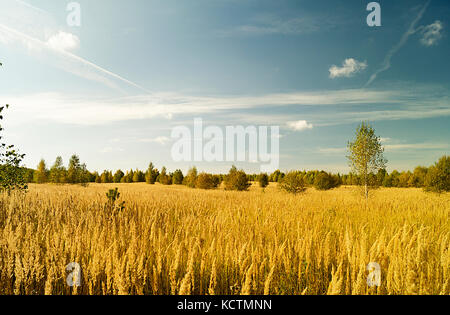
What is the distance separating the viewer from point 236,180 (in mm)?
34188

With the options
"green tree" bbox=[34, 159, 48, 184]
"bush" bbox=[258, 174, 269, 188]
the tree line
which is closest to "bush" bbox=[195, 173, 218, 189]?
the tree line

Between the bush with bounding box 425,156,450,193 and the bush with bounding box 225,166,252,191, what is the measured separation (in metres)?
19.9

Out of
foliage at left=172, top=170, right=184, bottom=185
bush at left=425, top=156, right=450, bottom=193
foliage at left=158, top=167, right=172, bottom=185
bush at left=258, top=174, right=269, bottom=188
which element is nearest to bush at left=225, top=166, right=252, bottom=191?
bush at left=258, top=174, right=269, bottom=188

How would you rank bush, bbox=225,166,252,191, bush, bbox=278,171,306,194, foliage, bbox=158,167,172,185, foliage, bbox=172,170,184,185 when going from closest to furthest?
bush, bbox=278,171,306,194 → bush, bbox=225,166,252,191 → foliage, bbox=172,170,184,185 → foliage, bbox=158,167,172,185

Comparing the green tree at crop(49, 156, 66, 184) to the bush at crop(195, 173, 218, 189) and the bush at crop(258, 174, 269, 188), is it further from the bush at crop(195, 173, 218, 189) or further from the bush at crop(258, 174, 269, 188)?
the bush at crop(258, 174, 269, 188)

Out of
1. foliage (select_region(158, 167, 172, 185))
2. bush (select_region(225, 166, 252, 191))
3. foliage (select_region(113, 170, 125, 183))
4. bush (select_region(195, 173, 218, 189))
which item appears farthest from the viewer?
foliage (select_region(113, 170, 125, 183))

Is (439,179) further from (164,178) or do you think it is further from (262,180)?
(164,178)

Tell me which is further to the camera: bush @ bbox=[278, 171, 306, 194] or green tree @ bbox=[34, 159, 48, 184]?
green tree @ bbox=[34, 159, 48, 184]

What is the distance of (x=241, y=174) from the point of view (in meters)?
34.9

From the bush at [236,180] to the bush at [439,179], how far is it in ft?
65.4

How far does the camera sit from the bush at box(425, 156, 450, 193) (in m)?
22.1

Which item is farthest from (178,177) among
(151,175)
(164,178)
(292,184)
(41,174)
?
(292,184)
